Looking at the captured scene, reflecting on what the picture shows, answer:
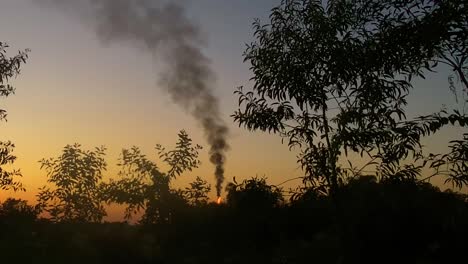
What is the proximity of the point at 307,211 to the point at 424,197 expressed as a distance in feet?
28.4

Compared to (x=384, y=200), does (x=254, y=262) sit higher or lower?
lower

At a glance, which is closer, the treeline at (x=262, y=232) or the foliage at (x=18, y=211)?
the treeline at (x=262, y=232)

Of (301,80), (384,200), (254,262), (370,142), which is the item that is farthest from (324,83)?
(254,262)

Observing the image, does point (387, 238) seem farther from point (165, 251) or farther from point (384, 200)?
point (165, 251)

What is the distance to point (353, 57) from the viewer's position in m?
12.5

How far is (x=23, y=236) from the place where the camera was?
30391 millimetres

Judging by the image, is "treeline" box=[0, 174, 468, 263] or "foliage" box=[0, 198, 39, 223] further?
"foliage" box=[0, 198, 39, 223]

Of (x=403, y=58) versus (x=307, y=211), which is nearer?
(x=403, y=58)

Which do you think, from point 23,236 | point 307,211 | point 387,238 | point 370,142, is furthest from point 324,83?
point 23,236

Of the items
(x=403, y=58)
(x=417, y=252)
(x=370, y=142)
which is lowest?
(x=417, y=252)

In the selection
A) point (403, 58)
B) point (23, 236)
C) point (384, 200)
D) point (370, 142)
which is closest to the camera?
point (403, 58)

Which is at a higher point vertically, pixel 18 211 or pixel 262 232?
pixel 18 211

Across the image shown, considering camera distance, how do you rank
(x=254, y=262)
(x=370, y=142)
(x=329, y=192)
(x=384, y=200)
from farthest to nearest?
(x=254, y=262), (x=384, y=200), (x=329, y=192), (x=370, y=142)

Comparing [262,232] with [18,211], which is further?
[18,211]
